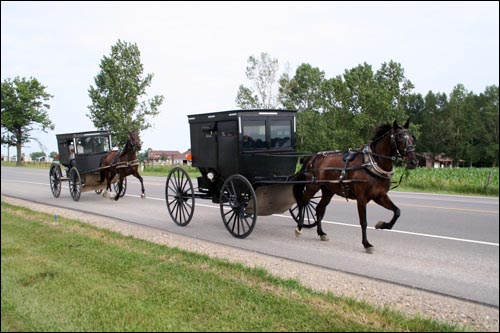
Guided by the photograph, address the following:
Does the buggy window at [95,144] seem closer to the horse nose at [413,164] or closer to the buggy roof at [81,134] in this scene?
the buggy roof at [81,134]

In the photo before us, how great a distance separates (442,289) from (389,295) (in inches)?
32.4

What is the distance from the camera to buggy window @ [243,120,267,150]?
26.5ft

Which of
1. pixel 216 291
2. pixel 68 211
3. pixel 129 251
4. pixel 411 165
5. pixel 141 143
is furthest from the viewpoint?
pixel 141 143

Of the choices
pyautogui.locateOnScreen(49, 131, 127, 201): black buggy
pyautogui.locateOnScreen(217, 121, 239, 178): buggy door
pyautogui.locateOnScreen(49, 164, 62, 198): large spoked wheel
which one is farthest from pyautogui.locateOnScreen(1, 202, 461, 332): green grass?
pyautogui.locateOnScreen(49, 164, 62, 198): large spoked wheel

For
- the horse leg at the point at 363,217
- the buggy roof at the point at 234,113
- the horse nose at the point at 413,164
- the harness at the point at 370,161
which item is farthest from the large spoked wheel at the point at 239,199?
the horse nose at the point at 413,164

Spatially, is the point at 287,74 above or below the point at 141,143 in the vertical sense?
above

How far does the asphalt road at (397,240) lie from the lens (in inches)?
214

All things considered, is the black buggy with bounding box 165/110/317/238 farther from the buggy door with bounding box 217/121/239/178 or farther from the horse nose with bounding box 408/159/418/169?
the horse nose with bounding box 408/159/418/169

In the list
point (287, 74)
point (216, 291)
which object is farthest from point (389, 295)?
point (287, 74)

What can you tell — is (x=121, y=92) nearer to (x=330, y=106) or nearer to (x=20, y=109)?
(x=20, y=109)

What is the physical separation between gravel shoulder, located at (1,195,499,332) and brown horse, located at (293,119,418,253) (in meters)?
1.46

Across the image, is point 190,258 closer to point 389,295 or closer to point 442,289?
point 389,295

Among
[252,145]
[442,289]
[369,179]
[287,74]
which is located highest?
[287,74]

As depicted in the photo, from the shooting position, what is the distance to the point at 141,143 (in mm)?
13398
